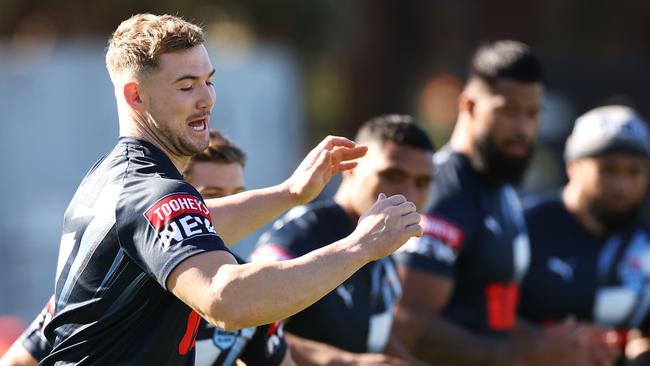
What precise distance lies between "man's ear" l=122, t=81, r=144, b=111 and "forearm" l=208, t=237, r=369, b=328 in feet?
2.55

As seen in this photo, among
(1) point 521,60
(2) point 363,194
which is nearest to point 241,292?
(2) point 363,194

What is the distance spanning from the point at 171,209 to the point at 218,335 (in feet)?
4.43

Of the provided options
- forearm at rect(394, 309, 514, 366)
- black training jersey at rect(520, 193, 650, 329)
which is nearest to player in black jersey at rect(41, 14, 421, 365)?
forearm at rect(394, 309, 514, 366)

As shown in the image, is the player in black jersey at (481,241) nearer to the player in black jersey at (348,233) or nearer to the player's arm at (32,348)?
the player in black jersey at (348,233)

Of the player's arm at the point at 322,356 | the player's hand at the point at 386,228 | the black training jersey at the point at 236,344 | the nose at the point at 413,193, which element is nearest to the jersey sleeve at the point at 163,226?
the player's hand at the point at 386,228

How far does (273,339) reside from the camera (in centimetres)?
533

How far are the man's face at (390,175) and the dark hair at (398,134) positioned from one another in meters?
0.04

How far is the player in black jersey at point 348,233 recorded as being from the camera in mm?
5844

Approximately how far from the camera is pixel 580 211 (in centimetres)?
804

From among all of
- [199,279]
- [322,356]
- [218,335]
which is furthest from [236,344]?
[199,279]

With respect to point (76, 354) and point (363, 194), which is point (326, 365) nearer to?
point (363, 194)

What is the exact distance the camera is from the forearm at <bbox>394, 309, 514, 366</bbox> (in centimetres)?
670

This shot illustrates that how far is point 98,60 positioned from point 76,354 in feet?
29.9

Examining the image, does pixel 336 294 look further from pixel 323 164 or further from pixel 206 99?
pixel 206 99
